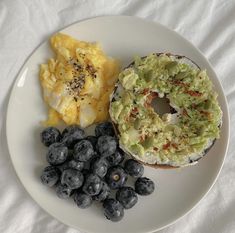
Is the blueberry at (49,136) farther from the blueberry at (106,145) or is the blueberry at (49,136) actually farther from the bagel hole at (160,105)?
the bagel hole at (160,105)

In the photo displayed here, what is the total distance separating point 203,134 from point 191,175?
21cm

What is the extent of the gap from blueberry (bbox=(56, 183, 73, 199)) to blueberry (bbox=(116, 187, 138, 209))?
187 mm

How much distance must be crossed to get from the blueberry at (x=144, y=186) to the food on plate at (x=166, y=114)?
72 mm

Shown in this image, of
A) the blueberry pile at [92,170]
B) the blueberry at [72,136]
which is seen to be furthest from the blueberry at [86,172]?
the blueberry at [72,136]

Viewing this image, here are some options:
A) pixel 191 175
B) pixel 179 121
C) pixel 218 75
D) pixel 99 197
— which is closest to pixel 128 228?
pixel 99 197

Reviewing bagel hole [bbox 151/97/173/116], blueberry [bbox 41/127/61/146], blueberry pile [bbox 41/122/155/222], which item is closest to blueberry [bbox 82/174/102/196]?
blueberry pile [bbox 41/122/155/222]

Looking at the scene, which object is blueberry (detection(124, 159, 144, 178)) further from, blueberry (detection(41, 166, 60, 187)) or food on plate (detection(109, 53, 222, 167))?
blueberry (detection(41, 166, 60, 187))

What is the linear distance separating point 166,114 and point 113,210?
0.42 m

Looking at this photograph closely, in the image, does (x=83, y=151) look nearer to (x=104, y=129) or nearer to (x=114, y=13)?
(x=104, y=129)

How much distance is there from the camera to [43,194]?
1.86m

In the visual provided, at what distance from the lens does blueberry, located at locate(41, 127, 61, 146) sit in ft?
6.07

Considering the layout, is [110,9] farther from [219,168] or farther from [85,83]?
[219,168]

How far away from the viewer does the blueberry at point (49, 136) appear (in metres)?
1.85

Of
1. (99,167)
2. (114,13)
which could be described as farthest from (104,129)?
(114,13)
